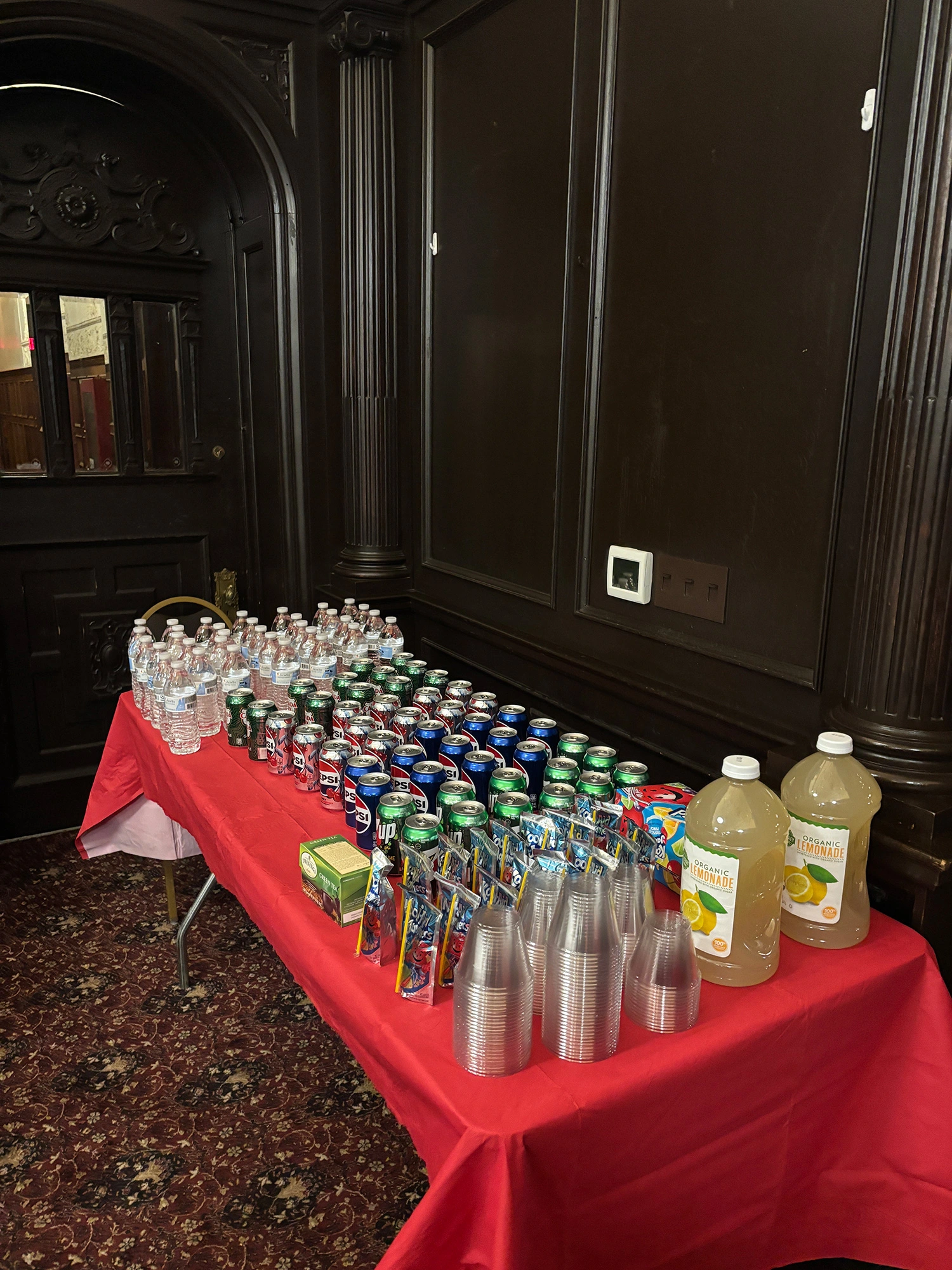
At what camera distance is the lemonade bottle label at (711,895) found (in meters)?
1.27

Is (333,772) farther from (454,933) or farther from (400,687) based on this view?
(454,933)

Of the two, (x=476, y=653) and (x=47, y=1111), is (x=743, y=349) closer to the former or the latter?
(x=476, y=653)

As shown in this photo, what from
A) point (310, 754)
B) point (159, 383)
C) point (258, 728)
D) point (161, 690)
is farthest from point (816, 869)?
point (159, 383)

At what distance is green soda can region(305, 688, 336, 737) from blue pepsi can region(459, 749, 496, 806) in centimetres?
52

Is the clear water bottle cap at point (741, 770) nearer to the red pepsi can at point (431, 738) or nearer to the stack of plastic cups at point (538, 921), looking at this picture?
the stack of plastic cups at point (538, 921)

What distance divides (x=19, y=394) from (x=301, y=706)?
1.95 m

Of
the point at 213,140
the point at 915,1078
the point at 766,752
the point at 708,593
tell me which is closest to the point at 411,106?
the point at 213,140

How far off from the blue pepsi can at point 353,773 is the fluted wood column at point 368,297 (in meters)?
1.53

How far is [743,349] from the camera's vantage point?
1.80 meters

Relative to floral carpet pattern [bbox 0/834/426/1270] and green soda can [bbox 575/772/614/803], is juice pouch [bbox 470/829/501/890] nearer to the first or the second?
green soda can [bbox 575/772/614/803]

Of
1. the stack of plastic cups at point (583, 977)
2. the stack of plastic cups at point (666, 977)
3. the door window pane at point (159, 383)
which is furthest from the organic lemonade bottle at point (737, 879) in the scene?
the door window pane at point (159, 383)

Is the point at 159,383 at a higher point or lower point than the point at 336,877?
higher

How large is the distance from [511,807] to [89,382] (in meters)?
2.63

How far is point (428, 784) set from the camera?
1574mm
